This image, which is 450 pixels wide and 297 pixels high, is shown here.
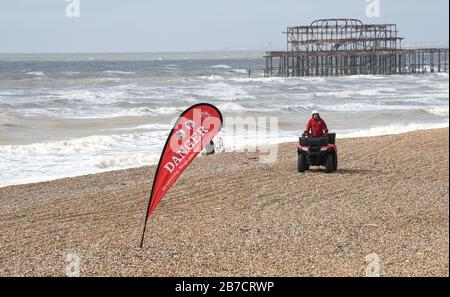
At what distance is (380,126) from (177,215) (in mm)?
13944

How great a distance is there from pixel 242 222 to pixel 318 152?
156 inches

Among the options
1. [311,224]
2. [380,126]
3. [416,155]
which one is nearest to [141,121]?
[380,126]

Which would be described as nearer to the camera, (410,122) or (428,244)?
(428,244)

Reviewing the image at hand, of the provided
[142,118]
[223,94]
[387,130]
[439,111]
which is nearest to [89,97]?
[223,94]

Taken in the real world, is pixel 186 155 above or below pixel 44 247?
above

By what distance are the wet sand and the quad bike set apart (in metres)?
0.19

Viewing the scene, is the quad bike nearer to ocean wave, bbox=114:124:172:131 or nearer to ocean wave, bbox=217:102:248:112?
ocean wave, bbox=114:124:172:131

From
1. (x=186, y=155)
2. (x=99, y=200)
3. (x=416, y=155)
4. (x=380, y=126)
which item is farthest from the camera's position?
(x=380, y=126)

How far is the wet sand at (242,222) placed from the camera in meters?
7.64

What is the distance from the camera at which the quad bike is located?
13.2 meters

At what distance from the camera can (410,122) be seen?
2436 centimetres

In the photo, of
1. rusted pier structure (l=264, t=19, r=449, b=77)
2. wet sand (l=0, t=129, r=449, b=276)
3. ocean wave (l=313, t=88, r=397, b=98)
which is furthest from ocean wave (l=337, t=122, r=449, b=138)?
rusted pier structure (l=264, t=19, r=449, b=77)

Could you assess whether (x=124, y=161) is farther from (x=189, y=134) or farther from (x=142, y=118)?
(x=142, y=118)

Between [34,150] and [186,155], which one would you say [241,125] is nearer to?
[34,150]
